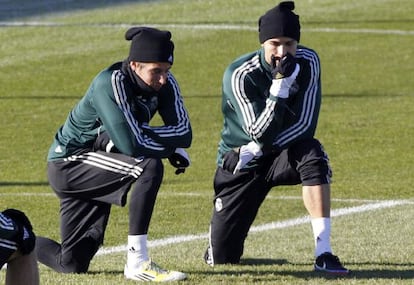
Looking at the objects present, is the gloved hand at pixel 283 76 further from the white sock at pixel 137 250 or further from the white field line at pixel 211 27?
the white field line at pixel 211 27

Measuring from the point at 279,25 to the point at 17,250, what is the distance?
107 inches

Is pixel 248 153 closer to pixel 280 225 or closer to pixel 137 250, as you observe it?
pixel 137 250

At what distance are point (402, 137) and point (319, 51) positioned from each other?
6942mm

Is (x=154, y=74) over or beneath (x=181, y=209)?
over

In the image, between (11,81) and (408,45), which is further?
(408,45)

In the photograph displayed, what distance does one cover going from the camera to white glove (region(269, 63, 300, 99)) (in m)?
9.48

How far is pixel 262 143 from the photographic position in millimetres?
9672

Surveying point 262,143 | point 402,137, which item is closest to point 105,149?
point 262,143

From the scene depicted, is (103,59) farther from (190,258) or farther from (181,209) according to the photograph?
(190,258)

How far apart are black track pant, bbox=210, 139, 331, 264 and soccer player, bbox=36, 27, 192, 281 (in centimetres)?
64

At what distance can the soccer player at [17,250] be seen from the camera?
7.73 metres

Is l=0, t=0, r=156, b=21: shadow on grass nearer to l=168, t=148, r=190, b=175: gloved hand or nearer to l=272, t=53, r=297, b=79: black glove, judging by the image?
l=168, t=148, r=190, b=175: gloved hand

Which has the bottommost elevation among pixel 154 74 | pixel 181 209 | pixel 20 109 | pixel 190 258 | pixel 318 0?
pixel 318 0

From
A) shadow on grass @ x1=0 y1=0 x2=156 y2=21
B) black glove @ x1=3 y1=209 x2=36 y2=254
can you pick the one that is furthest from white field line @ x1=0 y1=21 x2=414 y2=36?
black glove @ x1=3 y1=209 x2=36 y2=254
